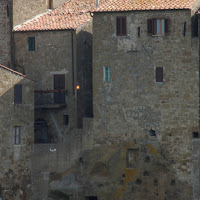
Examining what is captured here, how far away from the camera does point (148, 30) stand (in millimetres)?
83938

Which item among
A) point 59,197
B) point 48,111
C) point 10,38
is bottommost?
point 59,197

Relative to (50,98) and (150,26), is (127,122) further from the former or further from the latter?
(50,98)

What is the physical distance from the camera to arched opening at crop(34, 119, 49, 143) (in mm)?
88750

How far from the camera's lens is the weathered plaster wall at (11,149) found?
3344 inches

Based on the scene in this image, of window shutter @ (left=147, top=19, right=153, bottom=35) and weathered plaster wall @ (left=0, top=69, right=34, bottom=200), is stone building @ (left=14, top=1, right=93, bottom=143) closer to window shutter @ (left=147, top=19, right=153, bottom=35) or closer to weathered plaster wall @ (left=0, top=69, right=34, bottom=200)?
weathered plaster wall @ (left=0, top=69, right=34, bottom=200)

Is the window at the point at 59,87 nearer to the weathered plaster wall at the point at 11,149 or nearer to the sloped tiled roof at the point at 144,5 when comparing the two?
the weathered plaster wall at the point at 11,149

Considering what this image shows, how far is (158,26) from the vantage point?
275ft

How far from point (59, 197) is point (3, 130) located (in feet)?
20.2

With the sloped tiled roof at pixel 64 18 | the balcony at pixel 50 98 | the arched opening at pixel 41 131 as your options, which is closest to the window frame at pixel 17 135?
the balcony at pixel 50 98

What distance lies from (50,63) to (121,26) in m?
7.30

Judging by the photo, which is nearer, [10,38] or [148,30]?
[148,30]

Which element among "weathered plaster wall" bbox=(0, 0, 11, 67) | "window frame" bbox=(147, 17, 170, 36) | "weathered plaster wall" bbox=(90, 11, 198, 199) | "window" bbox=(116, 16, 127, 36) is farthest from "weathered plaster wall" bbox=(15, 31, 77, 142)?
"window frame" bbox=(147, 17, 170, 36)

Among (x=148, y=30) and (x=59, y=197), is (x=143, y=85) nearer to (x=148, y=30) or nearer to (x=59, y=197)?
(x=148, y=30)

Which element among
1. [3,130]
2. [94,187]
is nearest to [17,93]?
[3,130]
